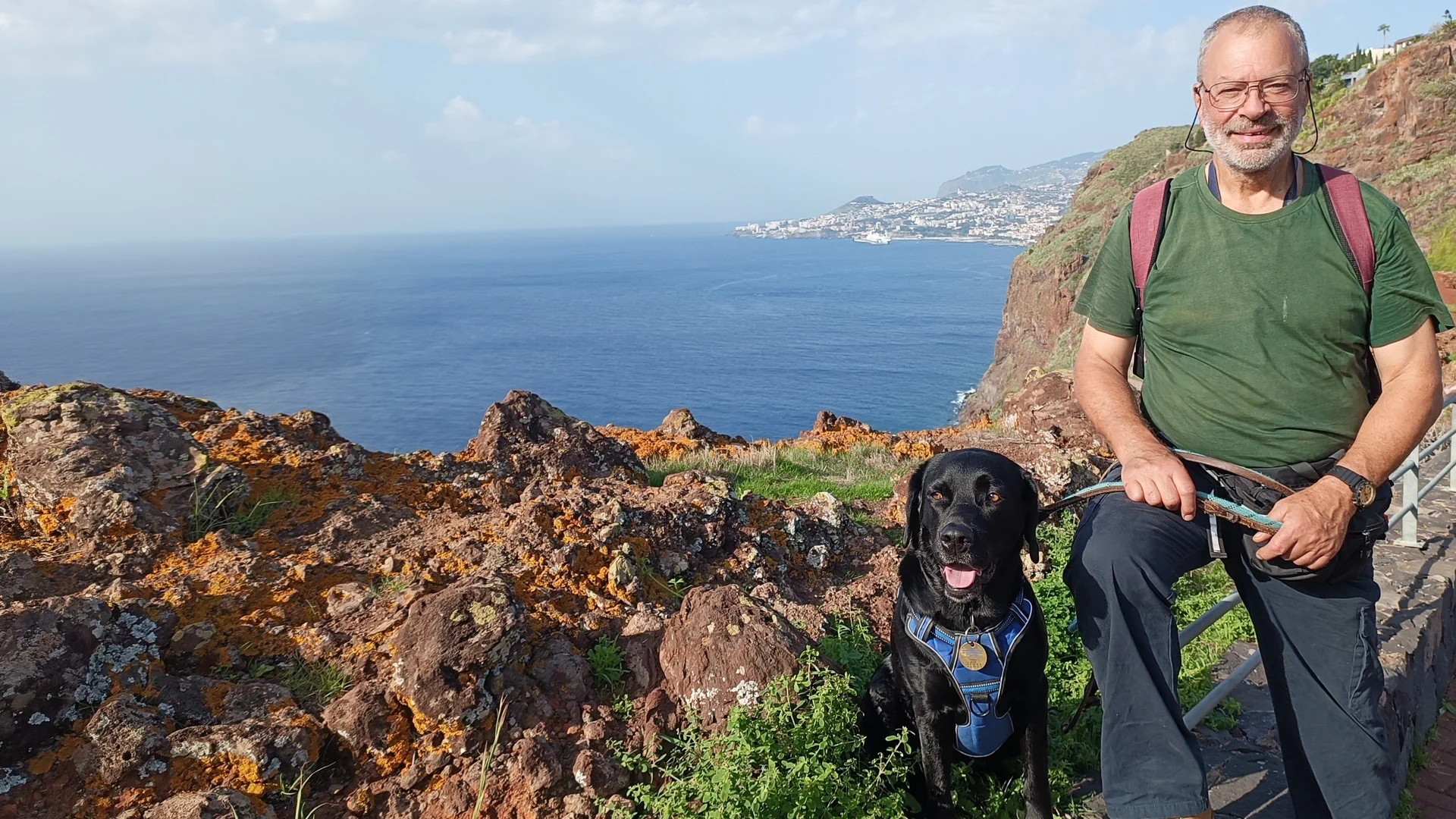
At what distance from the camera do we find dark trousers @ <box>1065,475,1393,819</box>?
2.43 m

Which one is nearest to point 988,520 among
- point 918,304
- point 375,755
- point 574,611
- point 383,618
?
point 574,611

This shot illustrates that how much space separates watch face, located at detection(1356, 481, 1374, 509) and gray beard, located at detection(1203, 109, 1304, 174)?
1016mm

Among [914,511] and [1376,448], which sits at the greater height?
[1376,448]

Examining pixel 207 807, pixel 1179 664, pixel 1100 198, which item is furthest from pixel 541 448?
pixel 1100 198

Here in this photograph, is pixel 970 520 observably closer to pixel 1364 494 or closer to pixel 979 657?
pixel 979 657

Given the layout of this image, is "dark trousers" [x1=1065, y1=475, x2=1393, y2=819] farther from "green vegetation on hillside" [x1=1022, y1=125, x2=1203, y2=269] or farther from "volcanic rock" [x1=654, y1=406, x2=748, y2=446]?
"green vegetation on hillside" [x1=1022, y1=125, x2=1203, y2=269]

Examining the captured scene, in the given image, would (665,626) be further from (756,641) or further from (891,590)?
(891,590)

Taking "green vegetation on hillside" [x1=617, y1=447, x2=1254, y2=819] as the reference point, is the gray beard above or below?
above

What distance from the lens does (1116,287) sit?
115 inches

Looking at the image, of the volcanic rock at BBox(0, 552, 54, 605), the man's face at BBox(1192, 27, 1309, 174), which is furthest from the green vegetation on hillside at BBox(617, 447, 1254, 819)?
the volcanic rock at BBox(0, 552, 54, 605)

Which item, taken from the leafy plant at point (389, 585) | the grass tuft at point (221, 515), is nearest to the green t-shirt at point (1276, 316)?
the leafy plant at point (389, 585)

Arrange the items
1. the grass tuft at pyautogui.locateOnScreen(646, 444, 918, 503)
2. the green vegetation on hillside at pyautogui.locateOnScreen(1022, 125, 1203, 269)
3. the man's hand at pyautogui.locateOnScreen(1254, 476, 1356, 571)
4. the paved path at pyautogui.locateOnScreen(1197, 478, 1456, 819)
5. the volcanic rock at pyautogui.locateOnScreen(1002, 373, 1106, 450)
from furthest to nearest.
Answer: the green vegetation on hillside at pyautogui.locateOnScreen(1022, 125, 1203, 269) < the volcanic rock at pyautogui.locateOnScreen(1002, 373, 1106, 450) < the grass tuft at pyautogui.locateOnScreen(646, 444, 918, 503) < the paved path at pyautogui.locateOnScreen(1197, 478, 1456, 819) < the man's hand at pyautogui.locateOnScreen(1254, 476, 1356, 571)

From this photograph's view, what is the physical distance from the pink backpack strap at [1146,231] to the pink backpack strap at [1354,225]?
46cm

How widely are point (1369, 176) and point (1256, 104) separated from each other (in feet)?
120
